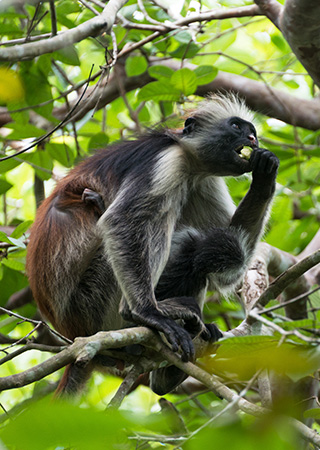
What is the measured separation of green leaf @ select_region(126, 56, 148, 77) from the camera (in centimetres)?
675

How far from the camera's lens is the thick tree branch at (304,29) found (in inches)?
160

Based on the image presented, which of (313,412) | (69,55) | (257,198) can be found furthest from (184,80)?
(313,412)

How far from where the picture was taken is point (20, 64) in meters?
5.85

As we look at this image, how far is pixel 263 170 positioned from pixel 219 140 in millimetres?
547

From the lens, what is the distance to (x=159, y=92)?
5.73 m

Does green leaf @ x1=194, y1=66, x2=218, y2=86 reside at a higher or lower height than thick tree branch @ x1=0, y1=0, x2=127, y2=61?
lower

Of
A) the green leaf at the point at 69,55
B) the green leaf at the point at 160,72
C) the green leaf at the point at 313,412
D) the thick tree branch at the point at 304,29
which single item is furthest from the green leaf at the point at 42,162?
the green leaf at the point at 313,412

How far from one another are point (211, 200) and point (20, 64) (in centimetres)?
246

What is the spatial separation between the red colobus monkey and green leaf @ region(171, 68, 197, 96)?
0.51m

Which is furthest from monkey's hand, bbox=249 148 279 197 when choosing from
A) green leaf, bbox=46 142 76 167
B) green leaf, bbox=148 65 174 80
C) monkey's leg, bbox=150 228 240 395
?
green leaf, bbox=46 142 76 167

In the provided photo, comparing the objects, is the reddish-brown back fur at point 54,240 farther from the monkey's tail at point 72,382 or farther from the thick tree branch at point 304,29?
the thick tree branch at point 304,29

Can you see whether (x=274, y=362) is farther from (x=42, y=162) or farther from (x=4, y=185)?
(x=42, y=162)

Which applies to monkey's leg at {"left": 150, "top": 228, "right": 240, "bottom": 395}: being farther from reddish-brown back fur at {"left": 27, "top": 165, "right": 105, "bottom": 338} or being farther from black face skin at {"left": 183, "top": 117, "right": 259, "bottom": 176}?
reddish-brown back fur at {"left": 27, "top": 165, "right": 105, "bottom": 338}

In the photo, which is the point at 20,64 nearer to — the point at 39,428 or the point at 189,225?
the point at 189,225
